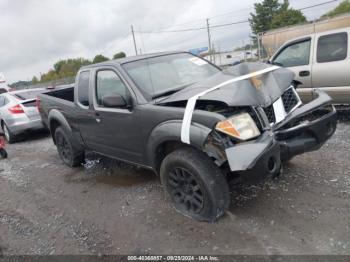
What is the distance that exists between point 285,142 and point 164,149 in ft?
4.36

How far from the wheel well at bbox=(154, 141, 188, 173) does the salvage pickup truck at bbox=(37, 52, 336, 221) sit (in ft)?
0.04

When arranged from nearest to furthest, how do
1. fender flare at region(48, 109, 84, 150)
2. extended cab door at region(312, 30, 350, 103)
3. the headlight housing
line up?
the headlight housing
fender flare at region(48, 109, 84, 150)
extended cab door at region(312, 30, 350, 103)

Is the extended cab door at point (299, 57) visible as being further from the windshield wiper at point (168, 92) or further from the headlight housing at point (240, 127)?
the headlight housing at point (240, 127)

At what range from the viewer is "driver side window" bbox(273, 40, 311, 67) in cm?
666

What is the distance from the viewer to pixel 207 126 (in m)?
3.12

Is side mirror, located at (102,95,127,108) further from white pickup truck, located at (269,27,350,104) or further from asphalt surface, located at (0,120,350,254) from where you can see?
white pickup truck, located at (269,27,350,104)

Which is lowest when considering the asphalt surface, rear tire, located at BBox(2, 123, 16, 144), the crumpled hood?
the asphalt surface

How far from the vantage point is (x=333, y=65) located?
618 centimetres

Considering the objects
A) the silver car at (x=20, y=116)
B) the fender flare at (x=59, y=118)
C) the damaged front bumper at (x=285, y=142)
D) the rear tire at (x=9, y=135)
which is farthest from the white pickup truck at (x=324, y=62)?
the rear tire at (x=9, y=135)

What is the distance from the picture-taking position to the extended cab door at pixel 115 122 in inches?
159

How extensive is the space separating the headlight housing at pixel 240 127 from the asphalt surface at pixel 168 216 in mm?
949

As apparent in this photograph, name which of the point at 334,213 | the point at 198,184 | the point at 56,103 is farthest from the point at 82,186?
the point at 334,213

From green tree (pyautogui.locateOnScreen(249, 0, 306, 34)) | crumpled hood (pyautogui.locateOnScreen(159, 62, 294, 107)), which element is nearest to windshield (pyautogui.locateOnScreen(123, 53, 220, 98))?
crumpled hood (pyautogui.locateOnScreen(159, 62, 294, 107))

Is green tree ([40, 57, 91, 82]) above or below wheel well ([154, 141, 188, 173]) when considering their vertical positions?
above
